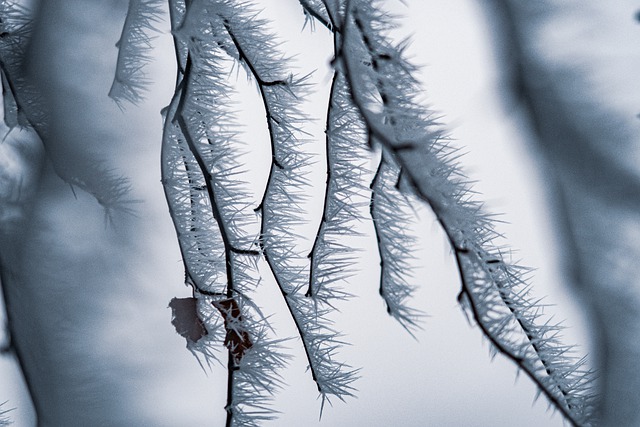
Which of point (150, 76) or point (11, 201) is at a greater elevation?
point (150, 76)

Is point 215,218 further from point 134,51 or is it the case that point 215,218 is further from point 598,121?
point 598,121

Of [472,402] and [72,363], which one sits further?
[472,402]

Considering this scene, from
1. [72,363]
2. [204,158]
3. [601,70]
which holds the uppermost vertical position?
[601,70]

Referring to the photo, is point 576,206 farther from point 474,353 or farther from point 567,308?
point 474,353

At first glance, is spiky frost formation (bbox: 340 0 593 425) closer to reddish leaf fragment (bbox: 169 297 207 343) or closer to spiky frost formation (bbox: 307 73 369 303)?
spiky frost formation (bbox: 307 73 369 303)

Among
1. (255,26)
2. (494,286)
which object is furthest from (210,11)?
(494,286)

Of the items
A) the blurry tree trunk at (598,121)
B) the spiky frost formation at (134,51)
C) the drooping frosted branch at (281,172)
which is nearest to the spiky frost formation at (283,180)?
the drooping frosted branch at (281,172)

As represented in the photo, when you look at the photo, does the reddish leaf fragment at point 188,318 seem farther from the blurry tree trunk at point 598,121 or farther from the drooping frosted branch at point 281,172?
the blurry tree trunk at point 598,121
